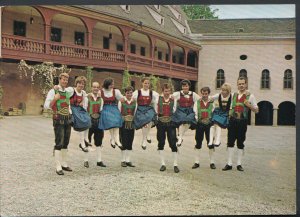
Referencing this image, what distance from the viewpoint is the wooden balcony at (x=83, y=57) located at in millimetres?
7953

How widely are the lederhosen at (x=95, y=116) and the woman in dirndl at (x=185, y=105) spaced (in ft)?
4.21

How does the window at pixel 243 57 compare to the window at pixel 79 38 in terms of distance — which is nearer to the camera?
the window at pixel 243 57

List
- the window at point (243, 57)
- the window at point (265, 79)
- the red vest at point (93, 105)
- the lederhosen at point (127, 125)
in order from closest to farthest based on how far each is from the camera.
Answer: the red vest at point (93, 105), the lederhosen at point (127, 125), the window at point (265, 79), the window at point (243, 57)

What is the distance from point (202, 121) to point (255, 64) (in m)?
1.85

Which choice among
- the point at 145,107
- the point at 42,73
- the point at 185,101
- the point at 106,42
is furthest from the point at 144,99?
the point at 106,42

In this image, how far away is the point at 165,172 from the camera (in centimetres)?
705

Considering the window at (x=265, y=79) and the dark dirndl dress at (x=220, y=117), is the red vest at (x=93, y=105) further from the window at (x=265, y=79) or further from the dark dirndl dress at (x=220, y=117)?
the window at (x=265, y=79)

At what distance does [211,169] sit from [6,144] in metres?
3.52

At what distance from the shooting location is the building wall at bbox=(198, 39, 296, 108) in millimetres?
7262

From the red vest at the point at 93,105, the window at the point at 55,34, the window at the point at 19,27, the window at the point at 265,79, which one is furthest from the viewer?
the window at the point at 55,34

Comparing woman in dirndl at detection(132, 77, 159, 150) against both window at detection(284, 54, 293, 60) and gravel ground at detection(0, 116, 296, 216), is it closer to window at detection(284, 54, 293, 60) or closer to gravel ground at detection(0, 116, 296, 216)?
gravel ground at detection(0, 116, 296, 216)

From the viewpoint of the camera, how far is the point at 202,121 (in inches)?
280

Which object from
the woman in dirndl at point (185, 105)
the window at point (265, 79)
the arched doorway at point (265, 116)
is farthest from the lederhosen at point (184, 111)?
the window at point (265, 79)

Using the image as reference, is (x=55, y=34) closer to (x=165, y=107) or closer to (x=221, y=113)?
(x=165, y=107)
